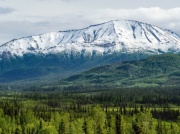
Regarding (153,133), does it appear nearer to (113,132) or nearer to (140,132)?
(113,132)

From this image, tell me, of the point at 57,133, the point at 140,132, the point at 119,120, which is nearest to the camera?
the point at 140,132

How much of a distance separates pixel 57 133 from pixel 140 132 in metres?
93.1

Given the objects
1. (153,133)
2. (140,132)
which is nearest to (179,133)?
(153,133)

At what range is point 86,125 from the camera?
7859 inches

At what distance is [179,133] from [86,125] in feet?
151

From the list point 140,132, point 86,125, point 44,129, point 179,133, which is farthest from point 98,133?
point 140,132

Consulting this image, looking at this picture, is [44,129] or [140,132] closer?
[140,132]

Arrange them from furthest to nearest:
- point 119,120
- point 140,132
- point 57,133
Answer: point 57,133
point 119,120
point 140,132

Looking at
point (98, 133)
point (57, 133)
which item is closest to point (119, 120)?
point (98, 133)

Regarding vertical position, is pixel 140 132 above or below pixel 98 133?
above

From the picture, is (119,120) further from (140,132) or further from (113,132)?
(140,132)

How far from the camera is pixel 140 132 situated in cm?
10938

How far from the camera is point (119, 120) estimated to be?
605ft

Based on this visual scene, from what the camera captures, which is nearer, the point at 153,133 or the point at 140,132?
the point at 140,132
